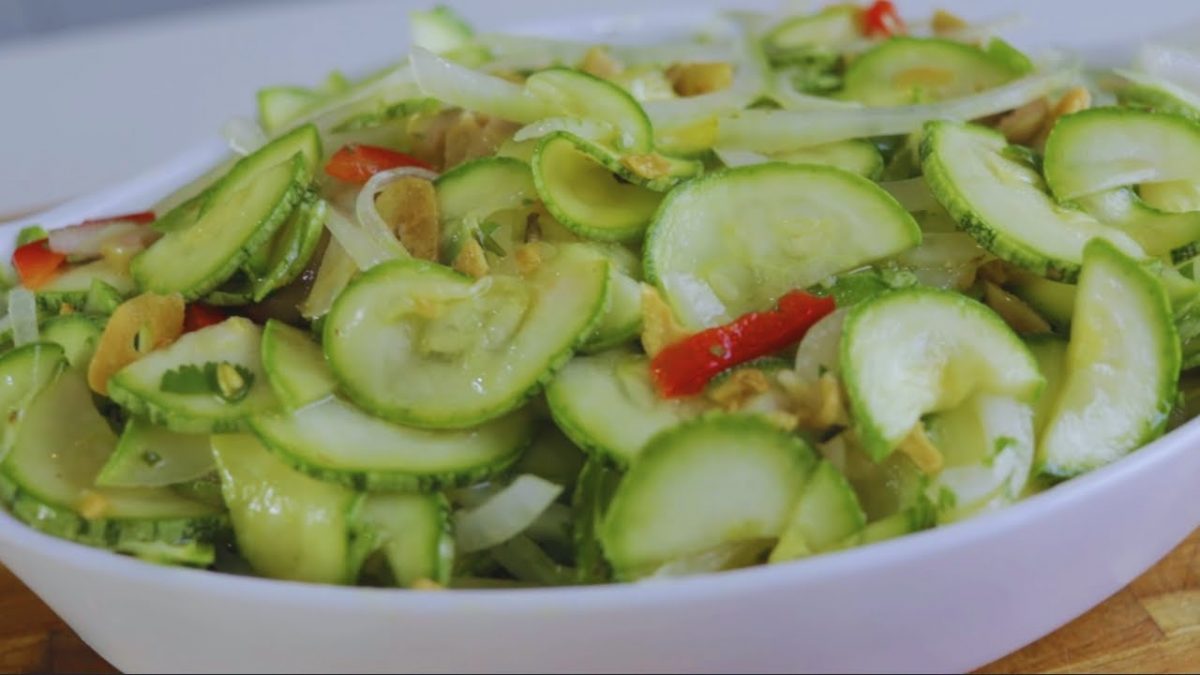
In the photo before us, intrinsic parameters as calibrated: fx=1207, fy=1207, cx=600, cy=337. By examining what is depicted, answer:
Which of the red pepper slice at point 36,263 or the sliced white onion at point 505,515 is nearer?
the sliced white onion at point 505,515

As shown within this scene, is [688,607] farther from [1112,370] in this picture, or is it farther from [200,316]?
[200,316]

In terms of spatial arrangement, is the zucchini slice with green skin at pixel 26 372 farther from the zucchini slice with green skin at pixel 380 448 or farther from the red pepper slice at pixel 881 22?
the red pepper slice at pixel 881 22

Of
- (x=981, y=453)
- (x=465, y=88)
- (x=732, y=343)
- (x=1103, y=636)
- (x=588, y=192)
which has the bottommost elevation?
(x=1103, y=636)

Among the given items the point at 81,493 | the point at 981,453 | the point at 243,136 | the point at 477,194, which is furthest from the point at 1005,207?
the point at 243,136

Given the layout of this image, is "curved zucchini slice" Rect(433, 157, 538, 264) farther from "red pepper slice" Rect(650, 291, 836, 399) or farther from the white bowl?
the white bowl

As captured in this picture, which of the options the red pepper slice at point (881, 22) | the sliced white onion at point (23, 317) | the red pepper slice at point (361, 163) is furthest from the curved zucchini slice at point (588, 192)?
the red pepper slice at point (881, 22)

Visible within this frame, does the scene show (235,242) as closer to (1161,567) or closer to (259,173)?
(259,173)
